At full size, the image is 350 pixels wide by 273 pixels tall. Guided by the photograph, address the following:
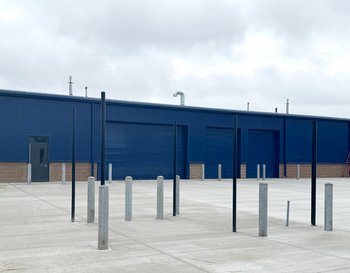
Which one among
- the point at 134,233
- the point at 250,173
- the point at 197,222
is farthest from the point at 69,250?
the point at 250,173

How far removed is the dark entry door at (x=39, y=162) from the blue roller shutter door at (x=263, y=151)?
14751 millimetres

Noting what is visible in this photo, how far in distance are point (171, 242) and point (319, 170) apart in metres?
29.7

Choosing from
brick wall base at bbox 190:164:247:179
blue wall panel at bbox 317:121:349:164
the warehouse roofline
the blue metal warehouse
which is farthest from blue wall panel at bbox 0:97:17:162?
blue wall panel at bbox 317:121:349:164

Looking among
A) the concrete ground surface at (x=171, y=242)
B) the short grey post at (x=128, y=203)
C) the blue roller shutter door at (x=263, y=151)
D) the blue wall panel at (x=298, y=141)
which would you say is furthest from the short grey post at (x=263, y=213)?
the blue wall panel at (x=298, y=141)

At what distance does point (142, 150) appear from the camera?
28734 millimetres

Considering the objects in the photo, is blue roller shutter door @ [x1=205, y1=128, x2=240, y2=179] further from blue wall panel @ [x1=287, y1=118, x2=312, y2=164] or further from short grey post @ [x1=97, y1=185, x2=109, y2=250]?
short grey post @ [x1=97, y1=185, x2=109, y2=250]

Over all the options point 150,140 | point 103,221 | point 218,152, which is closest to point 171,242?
point 103,221

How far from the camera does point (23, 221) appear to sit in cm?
1081

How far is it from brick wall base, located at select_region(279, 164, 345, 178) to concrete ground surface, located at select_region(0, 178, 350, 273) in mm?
20780

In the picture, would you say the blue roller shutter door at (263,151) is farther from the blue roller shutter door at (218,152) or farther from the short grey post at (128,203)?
the short grey post at (128,203)

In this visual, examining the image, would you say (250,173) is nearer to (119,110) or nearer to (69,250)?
(119,110)

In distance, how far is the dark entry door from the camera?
82.2ft

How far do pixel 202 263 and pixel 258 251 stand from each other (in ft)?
4.43

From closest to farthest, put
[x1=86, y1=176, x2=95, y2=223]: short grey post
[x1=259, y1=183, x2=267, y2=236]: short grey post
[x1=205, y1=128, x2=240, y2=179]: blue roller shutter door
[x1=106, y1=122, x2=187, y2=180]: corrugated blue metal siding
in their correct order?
[x1=259, y1=183, x2=267, y2=236]: short grey post → [x1=86, y1=176, x2=95, y2=223]: short grey post → [x1=106, y1=122, x2=187, y2=180]: corrugated blue metal siding → [x1=205, y1=128, x2=240, y2=179]: blue roller shutter door
